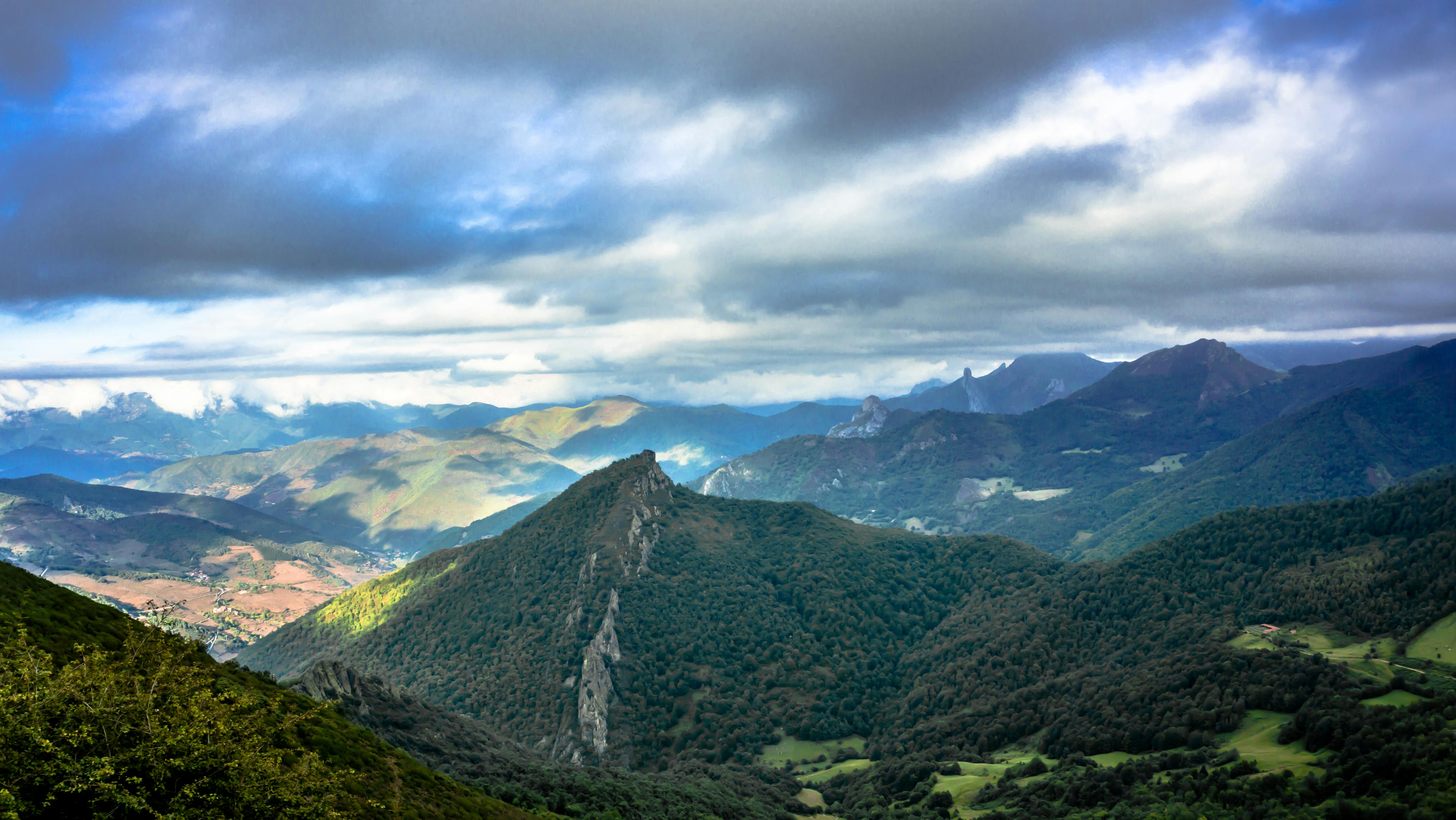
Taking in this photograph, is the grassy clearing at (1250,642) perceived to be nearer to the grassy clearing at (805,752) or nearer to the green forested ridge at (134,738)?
the grassy clearing at (805,752)

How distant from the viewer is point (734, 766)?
540 ft

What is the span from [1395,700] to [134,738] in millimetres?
148295

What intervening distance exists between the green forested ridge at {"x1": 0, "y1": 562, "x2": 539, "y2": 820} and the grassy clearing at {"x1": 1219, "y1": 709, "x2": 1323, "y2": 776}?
11115cm

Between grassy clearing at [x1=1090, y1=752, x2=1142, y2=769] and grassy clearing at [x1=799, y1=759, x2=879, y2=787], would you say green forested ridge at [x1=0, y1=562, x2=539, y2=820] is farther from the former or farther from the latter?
grassy clearing at [x1=799, y1=759, x2=879, y2=787]

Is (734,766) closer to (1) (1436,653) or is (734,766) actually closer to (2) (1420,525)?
(1) (1436,653)

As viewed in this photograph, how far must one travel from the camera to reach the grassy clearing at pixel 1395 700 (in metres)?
104

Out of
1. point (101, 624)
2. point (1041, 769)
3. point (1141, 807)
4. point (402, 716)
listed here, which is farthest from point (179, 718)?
point (1041, 769)

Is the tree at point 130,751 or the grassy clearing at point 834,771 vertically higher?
the tree at point 130,751

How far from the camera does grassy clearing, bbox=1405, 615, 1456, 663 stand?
130 m

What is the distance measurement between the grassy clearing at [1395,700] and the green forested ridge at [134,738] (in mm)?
130050

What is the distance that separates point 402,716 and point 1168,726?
125210 mm

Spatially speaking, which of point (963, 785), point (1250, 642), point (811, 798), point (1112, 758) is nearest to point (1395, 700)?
point (1112, 758)

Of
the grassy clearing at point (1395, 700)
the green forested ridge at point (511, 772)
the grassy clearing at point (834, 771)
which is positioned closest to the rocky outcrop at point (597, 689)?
the green forested ridge at point (511, 772)

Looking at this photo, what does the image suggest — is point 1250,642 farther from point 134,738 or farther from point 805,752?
point 134,738
